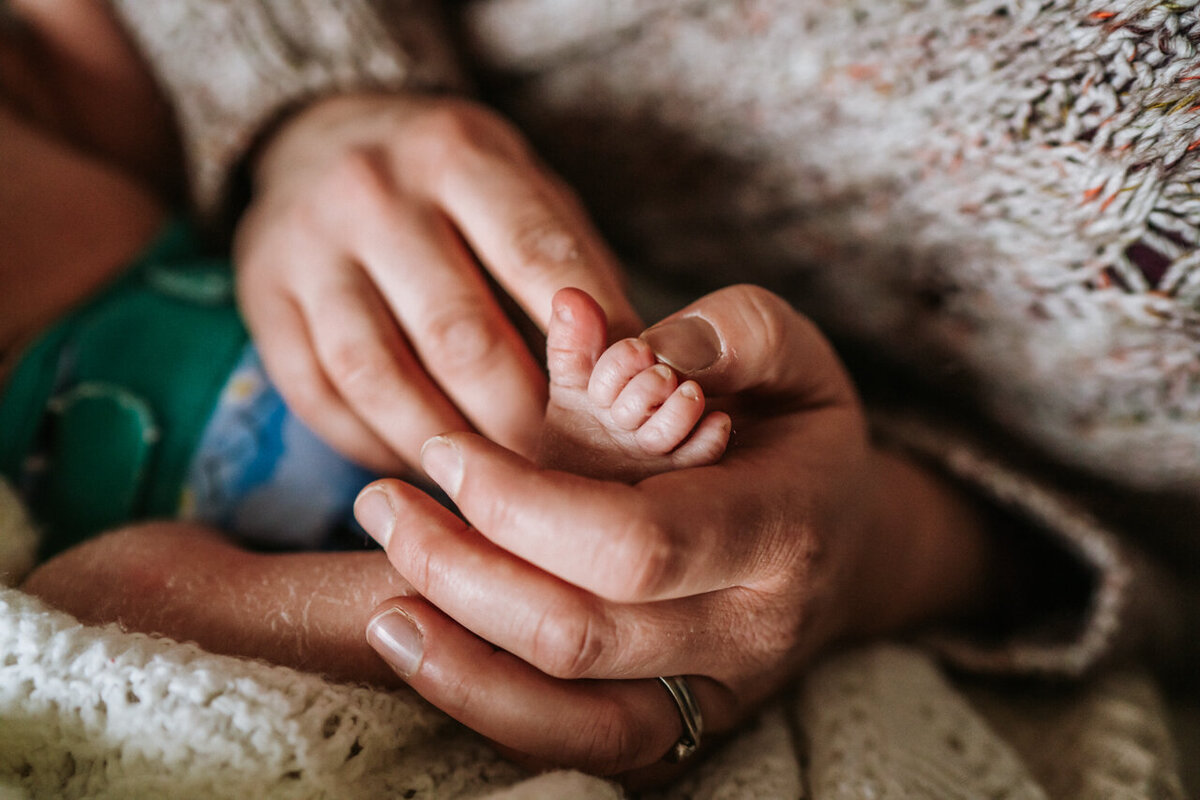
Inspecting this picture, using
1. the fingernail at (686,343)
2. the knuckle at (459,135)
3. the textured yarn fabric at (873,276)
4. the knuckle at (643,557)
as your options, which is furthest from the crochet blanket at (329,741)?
the knuckle at (459,135)

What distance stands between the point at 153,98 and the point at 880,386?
0.91 m

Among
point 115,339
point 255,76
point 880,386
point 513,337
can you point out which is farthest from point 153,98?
point 880,386

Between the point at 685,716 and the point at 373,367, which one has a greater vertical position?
the point at 373,367

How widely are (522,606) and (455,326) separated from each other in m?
0.21

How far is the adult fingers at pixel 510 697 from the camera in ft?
1.20

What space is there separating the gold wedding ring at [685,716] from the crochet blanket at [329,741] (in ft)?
0.10

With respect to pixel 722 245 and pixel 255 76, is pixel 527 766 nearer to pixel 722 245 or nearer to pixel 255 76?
pixel 722 245

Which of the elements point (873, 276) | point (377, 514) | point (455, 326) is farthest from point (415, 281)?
point (873, 276)

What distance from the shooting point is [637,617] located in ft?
1.20

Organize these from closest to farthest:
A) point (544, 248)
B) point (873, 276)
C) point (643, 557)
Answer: point (643, 557)
point (544, 248)
point (873, 276)

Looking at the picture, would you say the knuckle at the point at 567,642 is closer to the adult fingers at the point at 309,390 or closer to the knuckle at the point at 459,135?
the adult fingers at the point at 309,390

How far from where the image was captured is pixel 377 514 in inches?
15.0

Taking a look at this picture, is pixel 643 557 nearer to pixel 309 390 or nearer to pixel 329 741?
pixel 329 741

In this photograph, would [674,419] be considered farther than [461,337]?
No
